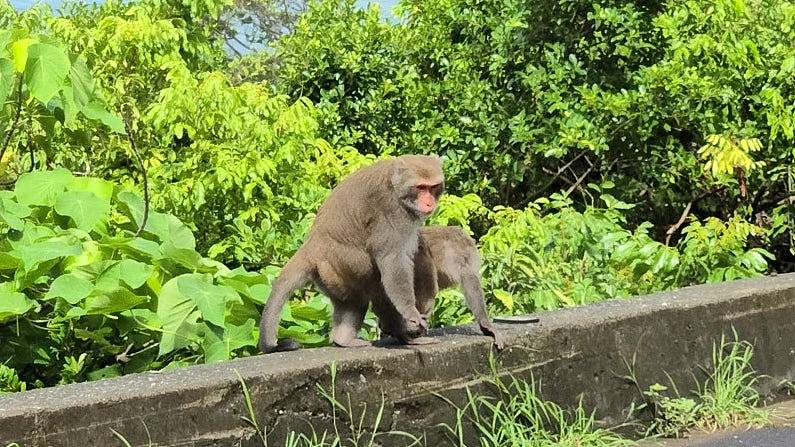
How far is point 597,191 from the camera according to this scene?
8.95 meters

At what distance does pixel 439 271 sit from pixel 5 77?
191cm

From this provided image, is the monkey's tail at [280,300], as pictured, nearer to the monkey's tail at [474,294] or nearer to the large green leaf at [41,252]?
the monkey's tail at [474,294]

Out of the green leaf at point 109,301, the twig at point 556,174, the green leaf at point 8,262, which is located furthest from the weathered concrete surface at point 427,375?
the twig at point 556,174

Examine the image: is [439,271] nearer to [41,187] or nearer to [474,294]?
[474,294]

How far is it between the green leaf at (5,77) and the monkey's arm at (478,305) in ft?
6.51

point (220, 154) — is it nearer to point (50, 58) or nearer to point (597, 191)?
point (50, 58)

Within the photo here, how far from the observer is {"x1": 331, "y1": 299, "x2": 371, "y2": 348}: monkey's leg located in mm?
4184

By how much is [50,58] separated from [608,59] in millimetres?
5623

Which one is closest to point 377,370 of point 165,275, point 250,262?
point 165,275

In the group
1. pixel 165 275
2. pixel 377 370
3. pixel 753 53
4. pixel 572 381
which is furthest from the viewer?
pixel 753 53

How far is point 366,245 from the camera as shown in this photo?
4184mm

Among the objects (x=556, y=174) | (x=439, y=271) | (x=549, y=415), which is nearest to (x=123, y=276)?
(x=439, y=271)

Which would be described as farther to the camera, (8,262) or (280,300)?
(8,262)

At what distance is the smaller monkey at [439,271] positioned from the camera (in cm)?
427
